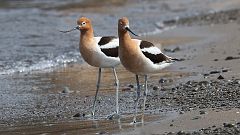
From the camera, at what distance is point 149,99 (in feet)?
31.2

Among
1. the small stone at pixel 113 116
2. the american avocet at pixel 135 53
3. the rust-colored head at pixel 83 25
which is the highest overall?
the rust-colored head at pixel 83 25

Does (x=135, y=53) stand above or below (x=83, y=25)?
below

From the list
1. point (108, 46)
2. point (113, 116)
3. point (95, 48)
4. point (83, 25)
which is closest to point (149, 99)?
point (108, 46)

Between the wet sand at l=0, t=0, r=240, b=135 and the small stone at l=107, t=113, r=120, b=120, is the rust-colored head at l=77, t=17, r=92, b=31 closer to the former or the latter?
the wet sand at l=0, t=0, r=240, b=135

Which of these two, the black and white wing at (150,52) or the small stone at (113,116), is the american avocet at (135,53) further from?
the small stone at (113,116)

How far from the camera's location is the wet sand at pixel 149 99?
7816 mm

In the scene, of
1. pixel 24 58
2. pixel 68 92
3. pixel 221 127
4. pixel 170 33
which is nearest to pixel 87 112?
pixel 68 92

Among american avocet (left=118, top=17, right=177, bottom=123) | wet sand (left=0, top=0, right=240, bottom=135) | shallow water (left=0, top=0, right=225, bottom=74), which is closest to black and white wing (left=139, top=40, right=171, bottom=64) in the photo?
american avocet (left=118, top=17, right=177, bottom=123)

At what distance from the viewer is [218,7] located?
23.4 meters

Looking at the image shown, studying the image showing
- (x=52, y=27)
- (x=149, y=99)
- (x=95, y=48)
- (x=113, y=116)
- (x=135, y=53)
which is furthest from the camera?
(x=52, y=27)

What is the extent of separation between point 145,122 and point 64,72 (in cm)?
482

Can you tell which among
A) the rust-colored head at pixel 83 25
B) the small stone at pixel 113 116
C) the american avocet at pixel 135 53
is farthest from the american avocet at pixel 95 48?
the american avocet at pixel 135 53

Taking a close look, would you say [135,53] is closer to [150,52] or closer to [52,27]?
[150,52]

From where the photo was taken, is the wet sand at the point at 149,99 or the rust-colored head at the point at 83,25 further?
the rust-colored head at the point at 83,25
